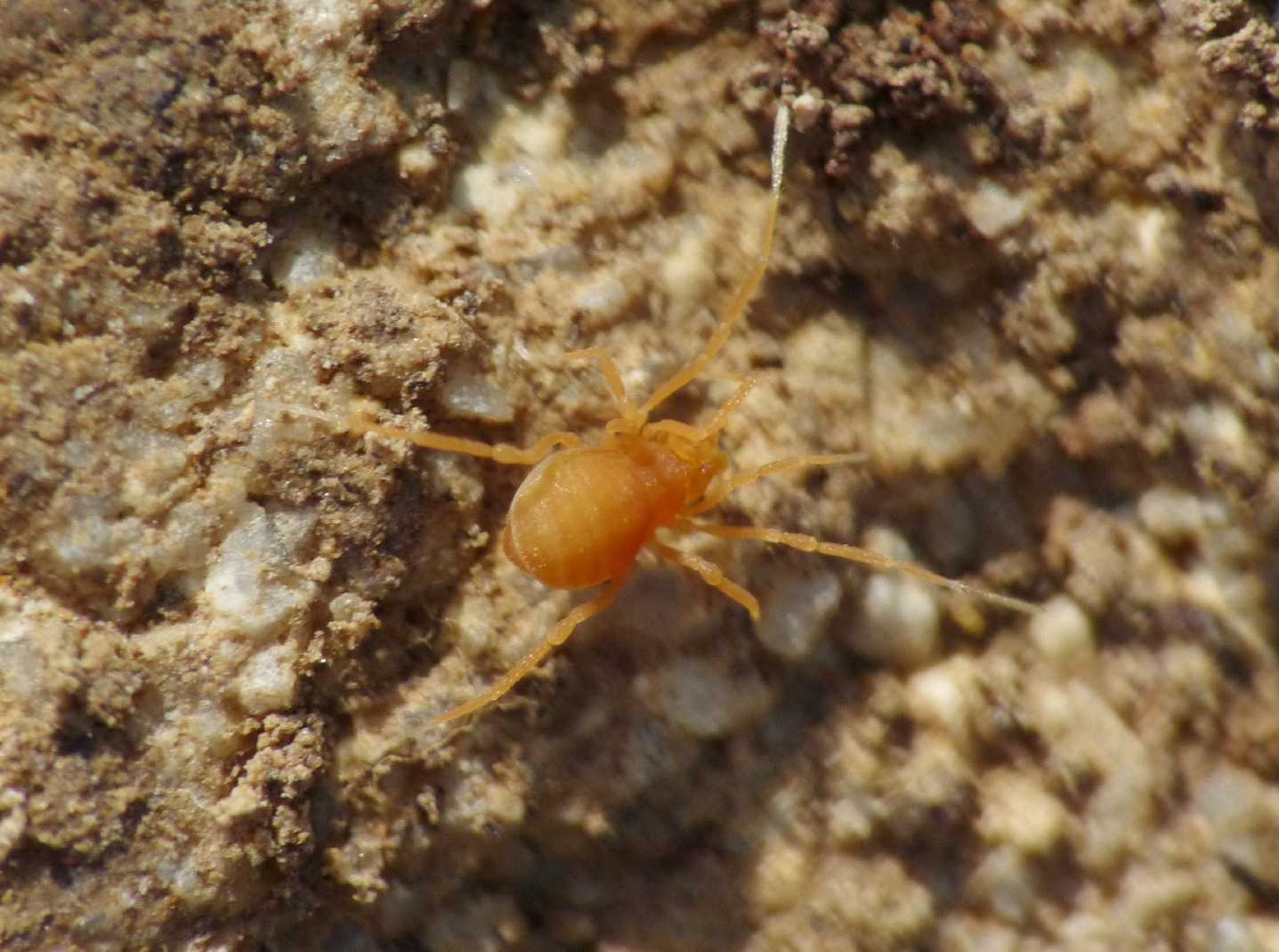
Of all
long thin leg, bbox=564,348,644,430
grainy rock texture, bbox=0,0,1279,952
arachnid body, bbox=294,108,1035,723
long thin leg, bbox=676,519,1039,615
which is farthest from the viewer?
long thin leg, bbox=676,519,1039,615

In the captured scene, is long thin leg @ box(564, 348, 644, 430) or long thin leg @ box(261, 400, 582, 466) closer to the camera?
long thin leg @ box(261, 400, 582, 466)

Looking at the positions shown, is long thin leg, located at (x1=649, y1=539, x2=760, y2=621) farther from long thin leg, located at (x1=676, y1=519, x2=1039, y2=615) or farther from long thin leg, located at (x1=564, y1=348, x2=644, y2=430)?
long thin leg, located at (x1=564, y1=348, x2=644, y2=430)

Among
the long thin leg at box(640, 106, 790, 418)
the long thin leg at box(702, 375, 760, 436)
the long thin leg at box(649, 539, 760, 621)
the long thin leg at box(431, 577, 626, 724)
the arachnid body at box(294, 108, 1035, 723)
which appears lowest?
the long thin leg at box(431, 577, 626, 724)

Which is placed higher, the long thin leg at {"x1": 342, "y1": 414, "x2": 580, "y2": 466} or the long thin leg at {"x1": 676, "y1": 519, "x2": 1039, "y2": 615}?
the long thin leg at {"x1": 342, "y1": 414, "x2": 580, "y2": 466}

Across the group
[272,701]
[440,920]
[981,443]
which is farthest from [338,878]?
[981,443]

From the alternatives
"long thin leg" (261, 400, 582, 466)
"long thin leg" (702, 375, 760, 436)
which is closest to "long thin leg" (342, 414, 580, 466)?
"long thin leg" (261, 400, 582, 466)

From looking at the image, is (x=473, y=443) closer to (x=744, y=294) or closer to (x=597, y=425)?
(x=597, y=425)
